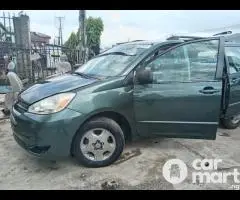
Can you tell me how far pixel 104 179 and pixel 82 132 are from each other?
641 mm

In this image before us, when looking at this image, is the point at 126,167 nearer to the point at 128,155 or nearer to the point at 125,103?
the point at 128,155

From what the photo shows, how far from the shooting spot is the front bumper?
11.6 feet

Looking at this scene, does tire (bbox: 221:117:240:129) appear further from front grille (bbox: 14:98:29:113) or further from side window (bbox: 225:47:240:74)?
front grille (bbox: 14:98:29:113)

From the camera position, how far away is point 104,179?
3.62 meters

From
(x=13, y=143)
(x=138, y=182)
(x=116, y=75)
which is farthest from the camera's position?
(x=13, y=143)

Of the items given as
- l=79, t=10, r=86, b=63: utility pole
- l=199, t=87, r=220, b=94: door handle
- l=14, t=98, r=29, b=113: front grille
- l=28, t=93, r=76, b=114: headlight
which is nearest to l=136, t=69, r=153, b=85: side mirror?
l=199, t=87, r=220, b=94: door handle

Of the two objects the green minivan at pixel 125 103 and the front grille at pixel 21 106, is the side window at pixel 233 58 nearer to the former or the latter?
the green minivan at pixel 125 103

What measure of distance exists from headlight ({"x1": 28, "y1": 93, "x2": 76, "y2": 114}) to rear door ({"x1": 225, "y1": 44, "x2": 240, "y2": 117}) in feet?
8.44

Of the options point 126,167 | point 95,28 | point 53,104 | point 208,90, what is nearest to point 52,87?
point 53,104

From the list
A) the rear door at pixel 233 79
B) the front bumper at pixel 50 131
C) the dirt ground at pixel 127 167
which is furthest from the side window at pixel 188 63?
the front bumper at pixel 50 131

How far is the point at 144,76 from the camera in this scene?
12.8 ft

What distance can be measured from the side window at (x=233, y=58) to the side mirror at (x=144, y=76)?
5.42 feet
